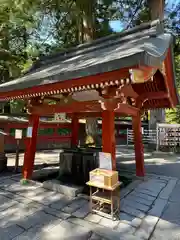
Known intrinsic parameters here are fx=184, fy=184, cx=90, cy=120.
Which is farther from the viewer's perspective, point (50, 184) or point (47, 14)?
point (47, 14)

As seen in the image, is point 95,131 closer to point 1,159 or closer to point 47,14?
point 1,159

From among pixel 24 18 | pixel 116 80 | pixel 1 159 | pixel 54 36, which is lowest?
pixel 1 159

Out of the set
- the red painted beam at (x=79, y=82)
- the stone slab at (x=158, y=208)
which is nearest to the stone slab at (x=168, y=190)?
the stone slab at (x=158, y=208)

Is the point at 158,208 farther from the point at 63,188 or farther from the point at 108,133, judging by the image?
the point at 63,188

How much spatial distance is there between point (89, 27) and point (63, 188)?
8.20m

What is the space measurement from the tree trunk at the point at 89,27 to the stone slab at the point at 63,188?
4806mm

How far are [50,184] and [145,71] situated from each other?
323cm

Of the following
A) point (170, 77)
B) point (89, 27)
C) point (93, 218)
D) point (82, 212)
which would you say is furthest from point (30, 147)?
point (89, 27)

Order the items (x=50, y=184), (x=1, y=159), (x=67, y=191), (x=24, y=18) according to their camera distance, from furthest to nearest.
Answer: (x=24, y=18)
(x=1, y=159)
(x=50, y=184)
(x=67, y=191)

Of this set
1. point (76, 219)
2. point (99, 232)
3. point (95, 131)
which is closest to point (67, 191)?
point (76, 219)

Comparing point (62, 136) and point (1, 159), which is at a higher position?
point (62, 136)

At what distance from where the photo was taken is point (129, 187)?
438cm

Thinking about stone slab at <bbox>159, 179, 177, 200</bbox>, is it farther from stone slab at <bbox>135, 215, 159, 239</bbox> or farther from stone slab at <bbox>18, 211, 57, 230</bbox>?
stone slab at <bbox>18, 211, 57, 230</bbox>

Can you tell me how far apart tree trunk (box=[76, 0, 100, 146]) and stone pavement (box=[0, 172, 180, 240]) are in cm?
515
